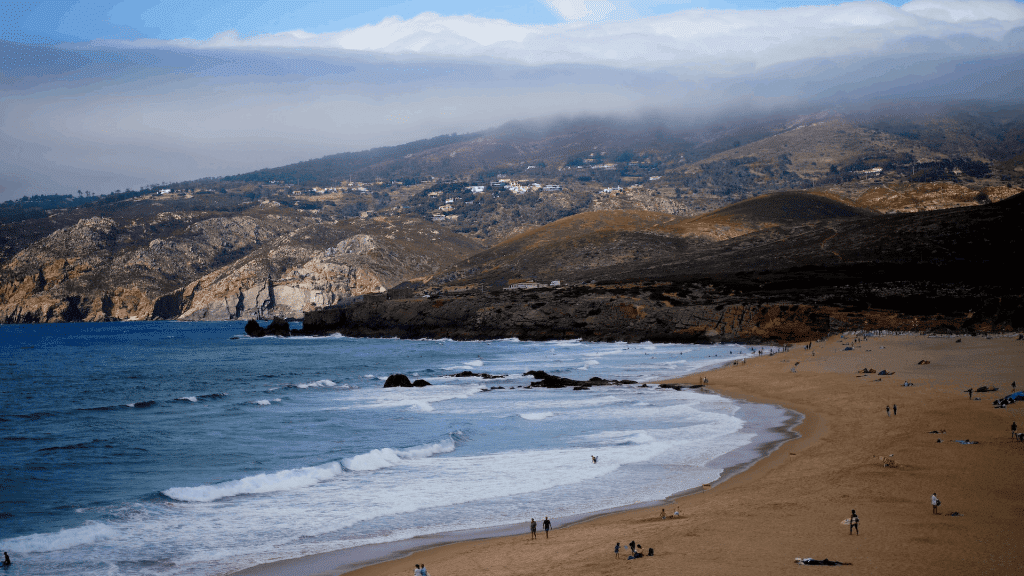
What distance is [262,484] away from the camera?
21.9 metres

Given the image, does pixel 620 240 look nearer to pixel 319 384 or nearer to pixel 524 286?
pixel 524 286

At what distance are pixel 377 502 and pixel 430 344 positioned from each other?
72.3 m

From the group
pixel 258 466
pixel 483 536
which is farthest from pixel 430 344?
pixel 483 536

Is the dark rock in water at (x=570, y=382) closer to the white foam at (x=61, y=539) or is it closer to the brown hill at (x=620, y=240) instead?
the white foam at (x=61, y=539)

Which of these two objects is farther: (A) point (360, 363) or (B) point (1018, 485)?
(A) point (360, 363)

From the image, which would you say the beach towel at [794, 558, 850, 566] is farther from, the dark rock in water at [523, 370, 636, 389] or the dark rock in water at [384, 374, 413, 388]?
the dark rock in water at [384, 374, 413, 388]

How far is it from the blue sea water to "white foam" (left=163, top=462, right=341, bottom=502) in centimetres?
8

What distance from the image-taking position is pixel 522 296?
104m

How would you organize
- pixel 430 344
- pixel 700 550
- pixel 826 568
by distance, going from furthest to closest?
1. pixel 430 344
2. pixel 700 550
3. pixel 826 568

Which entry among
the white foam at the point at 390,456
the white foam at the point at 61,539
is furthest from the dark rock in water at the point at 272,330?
the white foam at the point at 61,539

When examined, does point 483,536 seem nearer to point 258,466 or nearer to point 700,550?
point 700,550

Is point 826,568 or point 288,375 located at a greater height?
A: point 826,568

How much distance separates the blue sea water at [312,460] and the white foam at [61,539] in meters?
→ 0.06

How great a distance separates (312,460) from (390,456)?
286 centimetres
